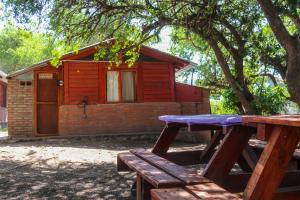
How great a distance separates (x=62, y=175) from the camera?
7.52 m

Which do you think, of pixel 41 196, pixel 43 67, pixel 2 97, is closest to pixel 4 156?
pixel 41 196

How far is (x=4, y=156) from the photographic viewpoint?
10578 mm

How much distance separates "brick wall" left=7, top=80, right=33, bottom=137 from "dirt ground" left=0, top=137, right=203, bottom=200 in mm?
4298

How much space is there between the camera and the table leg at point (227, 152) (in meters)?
3.74

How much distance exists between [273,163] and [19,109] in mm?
14819

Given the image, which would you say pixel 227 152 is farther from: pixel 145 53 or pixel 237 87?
pixel 145 53

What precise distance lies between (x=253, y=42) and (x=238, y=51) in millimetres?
620


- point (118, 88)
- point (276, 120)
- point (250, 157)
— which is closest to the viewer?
point (276, 120)

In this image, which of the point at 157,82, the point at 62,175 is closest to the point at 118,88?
the point at 157,82

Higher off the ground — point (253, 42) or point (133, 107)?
point (253, 42)

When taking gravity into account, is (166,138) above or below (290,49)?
below

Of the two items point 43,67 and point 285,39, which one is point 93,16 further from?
point 43,67

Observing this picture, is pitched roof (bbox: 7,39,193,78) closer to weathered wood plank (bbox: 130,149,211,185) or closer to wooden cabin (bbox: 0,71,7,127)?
weathered wood plank (bbox: 130,149,211,185)

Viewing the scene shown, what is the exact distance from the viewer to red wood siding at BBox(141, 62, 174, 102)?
16.7 meters
